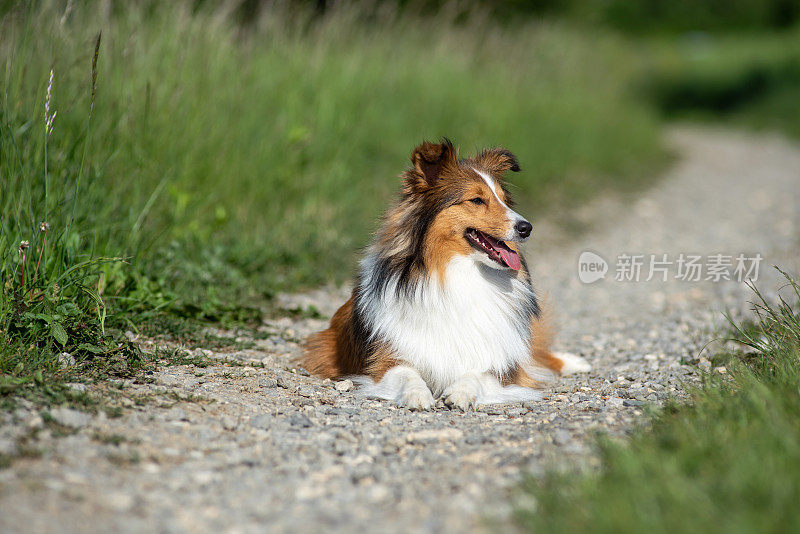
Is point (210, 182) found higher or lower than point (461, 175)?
lower

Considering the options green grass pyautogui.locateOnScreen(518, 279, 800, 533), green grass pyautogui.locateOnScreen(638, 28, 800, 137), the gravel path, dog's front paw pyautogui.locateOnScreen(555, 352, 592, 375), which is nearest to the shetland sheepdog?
the gravel path

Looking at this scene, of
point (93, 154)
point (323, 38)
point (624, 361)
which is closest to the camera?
point (624, 361)

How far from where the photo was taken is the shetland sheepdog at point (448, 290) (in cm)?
409

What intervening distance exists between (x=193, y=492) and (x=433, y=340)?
1.78 meters

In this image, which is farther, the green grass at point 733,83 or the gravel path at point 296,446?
the green grass at point 733,83

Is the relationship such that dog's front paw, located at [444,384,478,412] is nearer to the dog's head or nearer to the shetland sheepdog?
the shetland sheepdog

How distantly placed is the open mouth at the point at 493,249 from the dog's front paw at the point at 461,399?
74 cm

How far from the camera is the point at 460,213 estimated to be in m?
4.11

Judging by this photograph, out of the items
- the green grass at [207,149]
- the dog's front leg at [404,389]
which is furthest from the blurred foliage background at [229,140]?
the dog's front leg at [404,389]

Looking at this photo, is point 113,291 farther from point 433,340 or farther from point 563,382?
point 563,382

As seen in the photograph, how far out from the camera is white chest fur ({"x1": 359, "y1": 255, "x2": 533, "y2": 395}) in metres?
4.11

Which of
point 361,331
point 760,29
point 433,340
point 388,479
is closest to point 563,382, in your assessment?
point 433,340

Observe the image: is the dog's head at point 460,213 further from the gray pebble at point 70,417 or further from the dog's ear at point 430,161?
the gray pebble at point 70,417

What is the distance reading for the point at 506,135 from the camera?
10266 millimetres
